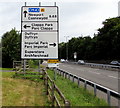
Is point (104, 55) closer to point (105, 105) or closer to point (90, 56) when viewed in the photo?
point (90, 56)

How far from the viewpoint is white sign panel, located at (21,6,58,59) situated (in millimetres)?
11406

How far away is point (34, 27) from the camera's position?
37.7 feet

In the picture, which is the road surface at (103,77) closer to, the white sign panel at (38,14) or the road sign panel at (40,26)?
the road sign panel at (40,26)

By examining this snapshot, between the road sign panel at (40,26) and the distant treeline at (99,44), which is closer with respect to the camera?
the road sign panel at (40,26)

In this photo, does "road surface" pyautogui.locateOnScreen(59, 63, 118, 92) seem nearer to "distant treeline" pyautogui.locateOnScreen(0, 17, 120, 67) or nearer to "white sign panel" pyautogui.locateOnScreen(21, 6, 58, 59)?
"white sign panel" pyautogui.locateOnScreen(21, 6, 58, 59)

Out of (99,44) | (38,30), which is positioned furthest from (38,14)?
(99,44)

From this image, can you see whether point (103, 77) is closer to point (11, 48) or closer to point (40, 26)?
point (40, 26)

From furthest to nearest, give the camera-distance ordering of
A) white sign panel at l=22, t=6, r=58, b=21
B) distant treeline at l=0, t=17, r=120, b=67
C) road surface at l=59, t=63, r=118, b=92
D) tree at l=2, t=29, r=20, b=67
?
distant treeline at l=0, t=17, r=120, b=67, tree at l=2, t=29, r=20, b=67, road surface at l=59, t=63, r=118, b=92, white sign panel at l=22, t=6, r=58, b=21

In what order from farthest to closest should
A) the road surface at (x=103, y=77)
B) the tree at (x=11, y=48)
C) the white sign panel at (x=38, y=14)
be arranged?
1. the tree at (x=11, y=48)
2. the road surface at (x=103, y=77)
3. the white sign panel at (x=38, y=14)

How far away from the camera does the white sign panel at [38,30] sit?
37.4 ft

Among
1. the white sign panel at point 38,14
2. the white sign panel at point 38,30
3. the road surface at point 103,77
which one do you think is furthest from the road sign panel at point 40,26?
the road surface at point 103,77

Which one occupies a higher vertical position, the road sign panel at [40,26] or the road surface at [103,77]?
the road sign panel at [40,26]

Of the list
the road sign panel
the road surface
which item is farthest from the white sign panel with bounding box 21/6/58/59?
the road surface

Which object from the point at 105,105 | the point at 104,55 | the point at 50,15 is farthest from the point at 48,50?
the point at 104,55
